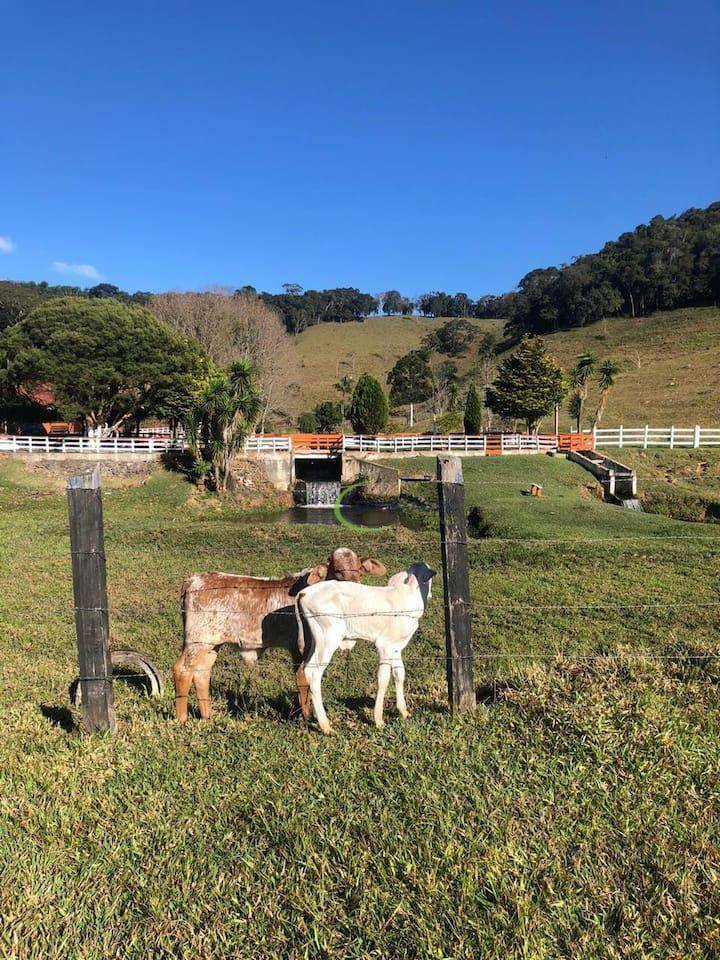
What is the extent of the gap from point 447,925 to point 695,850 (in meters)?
1.28

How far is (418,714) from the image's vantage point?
4.30 meters

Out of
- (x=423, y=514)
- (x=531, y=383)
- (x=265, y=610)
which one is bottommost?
(x=423, y=514)

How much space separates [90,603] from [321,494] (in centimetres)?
2505

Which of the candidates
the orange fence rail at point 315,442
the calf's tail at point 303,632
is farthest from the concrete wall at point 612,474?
the calf's tail at point 303,632

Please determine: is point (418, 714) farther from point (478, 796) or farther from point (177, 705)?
point (177, 705)

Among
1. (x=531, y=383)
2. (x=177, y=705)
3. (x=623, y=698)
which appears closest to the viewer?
(x=623, y=698)

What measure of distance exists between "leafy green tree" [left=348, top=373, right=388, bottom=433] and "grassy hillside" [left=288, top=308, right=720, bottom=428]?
1771 cm

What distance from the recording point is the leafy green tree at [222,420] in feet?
87.2

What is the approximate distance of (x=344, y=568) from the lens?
4.24 metres

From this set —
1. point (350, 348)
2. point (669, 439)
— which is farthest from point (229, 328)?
point (350, 348)

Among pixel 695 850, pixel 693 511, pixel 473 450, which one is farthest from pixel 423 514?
pixel 695 850

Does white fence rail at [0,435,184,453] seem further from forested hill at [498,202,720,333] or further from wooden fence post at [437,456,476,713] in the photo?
forested hill at [498,202,720,333]

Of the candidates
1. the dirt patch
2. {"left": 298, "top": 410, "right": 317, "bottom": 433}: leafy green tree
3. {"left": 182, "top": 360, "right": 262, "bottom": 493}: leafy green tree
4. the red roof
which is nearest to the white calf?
the dirt patch

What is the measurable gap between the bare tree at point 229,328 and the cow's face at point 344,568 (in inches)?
1680
